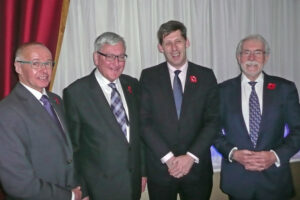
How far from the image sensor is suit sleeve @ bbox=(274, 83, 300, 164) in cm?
222

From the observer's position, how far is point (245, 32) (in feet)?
11.2

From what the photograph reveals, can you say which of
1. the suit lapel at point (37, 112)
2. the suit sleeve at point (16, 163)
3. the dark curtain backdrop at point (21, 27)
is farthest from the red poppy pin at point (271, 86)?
the dark curtain backdrop at point (21, 27)

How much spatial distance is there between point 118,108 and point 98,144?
1.05 ft

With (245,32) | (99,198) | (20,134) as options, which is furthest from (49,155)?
(245,32)

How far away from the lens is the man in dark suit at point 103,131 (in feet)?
7.20

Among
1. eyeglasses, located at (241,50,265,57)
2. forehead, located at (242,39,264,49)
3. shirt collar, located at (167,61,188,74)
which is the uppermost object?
forehead, located at (242,39,264,49)

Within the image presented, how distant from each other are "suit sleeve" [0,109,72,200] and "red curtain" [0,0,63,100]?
96 cm

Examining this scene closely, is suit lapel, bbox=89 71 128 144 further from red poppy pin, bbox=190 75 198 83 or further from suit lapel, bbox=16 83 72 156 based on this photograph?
red poppy pin, bbox=190 75 198 83

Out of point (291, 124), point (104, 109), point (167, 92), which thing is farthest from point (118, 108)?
point (291, 124)

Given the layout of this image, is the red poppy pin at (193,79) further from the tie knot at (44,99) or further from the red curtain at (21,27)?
the red curtain at (21,27)

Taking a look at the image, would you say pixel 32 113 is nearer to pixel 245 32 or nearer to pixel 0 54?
pixel 0 54

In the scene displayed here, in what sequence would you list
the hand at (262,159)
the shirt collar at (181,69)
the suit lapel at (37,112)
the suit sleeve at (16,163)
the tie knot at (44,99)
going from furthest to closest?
the shirt collar at (181,69) → the hand at (262,159) → the tie knot at (44,99) → the suit lapel at (37,112) → the suit sleeve at (16,163)

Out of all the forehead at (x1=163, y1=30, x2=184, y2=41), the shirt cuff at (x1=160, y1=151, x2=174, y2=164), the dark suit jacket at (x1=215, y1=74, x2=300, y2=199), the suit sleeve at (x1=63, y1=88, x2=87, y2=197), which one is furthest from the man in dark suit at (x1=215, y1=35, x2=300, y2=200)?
the suit sleeve at (x1=63, y1=88, x2=87, y2=197)

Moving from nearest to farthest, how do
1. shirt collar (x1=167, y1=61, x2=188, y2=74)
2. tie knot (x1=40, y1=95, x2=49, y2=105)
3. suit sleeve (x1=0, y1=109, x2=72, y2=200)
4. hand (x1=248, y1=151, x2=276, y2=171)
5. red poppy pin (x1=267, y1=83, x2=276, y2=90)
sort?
suit sleeve (x1=0, y1=109, x2=72, y2=200)
tie knot (x1=40, y1=95, x2=49, y2=105)
hand (x1=248, y1=151, x2=276, y2=171)
red poppy pin (x1=267, y1=83, x2=276, y2=90)
shirt collar (x1=167, y1=61, x2=188, y2=74)
